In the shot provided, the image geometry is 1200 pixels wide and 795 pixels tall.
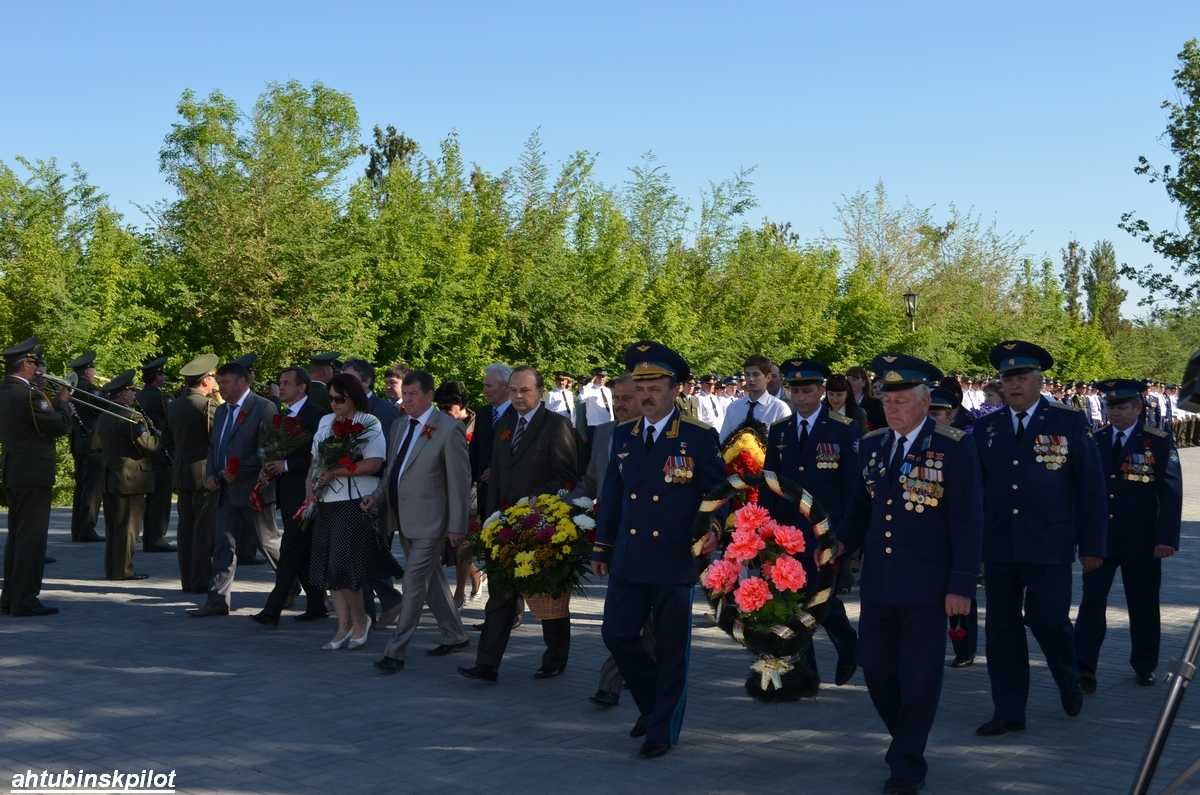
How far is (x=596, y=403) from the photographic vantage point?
84.2ft

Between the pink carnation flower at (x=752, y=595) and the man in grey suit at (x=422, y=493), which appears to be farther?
the man in grey suit at (x=422, y=493)

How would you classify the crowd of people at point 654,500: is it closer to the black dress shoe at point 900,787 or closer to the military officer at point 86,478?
the black dress shoe at point 900,787

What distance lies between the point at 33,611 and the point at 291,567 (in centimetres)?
231

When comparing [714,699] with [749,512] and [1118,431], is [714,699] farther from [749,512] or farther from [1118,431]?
[1118,431]

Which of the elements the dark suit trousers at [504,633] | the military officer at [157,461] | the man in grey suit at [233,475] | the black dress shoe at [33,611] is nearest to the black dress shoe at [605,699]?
the dark suit trousers at [504,633]

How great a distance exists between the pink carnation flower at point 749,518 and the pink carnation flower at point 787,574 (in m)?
0.24

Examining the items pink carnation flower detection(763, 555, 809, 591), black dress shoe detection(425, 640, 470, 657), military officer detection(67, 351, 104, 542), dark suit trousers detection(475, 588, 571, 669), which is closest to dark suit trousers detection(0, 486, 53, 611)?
black dress shoe detection(425, 640, 470, 657)

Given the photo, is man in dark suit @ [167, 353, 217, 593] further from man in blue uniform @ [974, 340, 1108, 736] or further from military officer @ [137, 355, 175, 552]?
man in blue uniform @ [974, 340, 1108, 736]

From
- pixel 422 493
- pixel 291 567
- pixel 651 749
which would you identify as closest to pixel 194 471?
pixel 291 567

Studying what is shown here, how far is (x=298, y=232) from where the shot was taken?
23172 millimetres

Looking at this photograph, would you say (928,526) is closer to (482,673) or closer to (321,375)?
(482,673)

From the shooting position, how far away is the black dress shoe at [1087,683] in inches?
328

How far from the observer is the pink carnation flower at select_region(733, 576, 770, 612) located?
23.8 ft

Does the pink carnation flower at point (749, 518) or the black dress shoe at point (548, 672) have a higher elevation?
the pink carnation flower at point (749, 518)
